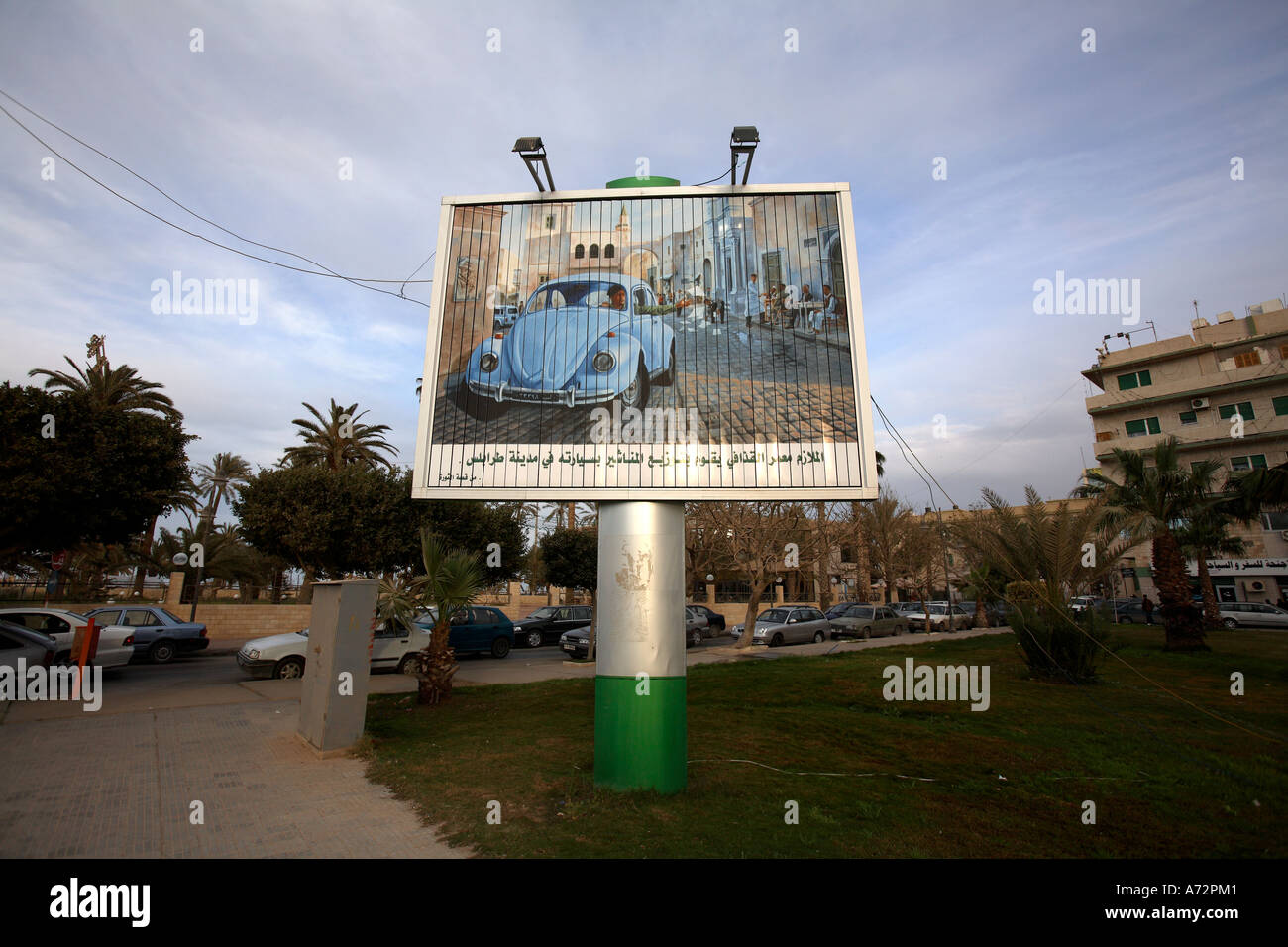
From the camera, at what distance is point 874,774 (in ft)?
22.1

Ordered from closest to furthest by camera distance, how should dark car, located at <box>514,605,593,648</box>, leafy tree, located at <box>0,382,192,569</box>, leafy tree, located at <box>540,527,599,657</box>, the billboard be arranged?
1. the billboard
2. leafy tree, located at <box>0,382,192,569</box>
3. dark car, located at <box>514,605,593,648</box>
4. leafy tree, located at <box>540,527,599,657</box>

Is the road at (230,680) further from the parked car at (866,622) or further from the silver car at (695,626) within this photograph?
the parked car at (866,622)

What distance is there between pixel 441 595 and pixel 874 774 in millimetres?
6884

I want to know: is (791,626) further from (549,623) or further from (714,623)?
(549,623)

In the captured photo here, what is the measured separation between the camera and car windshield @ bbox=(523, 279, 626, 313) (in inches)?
276

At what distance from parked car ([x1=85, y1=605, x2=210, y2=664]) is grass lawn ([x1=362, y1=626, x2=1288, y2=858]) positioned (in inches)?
407

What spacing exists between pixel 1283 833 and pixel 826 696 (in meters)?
7.21

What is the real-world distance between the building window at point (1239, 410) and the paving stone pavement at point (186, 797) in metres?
56.6

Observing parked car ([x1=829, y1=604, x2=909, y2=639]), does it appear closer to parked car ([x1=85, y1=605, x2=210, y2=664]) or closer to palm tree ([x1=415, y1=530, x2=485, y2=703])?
palm tree ([x1=415, y1=530, x2=485, y2=703])

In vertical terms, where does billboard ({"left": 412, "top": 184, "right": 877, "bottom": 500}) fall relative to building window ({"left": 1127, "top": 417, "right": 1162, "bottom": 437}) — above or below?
below

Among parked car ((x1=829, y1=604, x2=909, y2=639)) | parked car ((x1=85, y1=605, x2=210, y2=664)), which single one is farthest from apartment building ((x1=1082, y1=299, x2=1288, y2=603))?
parked car ((x1=85, y1=605, x2=210, y2=664))

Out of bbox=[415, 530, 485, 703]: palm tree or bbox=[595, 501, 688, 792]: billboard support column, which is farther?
bbox=[415, 530, 485, 703]: palm tree

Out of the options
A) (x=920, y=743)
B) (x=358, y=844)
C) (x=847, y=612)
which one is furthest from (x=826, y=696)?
(x=847, y=612)

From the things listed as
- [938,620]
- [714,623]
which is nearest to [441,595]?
[714,623]
